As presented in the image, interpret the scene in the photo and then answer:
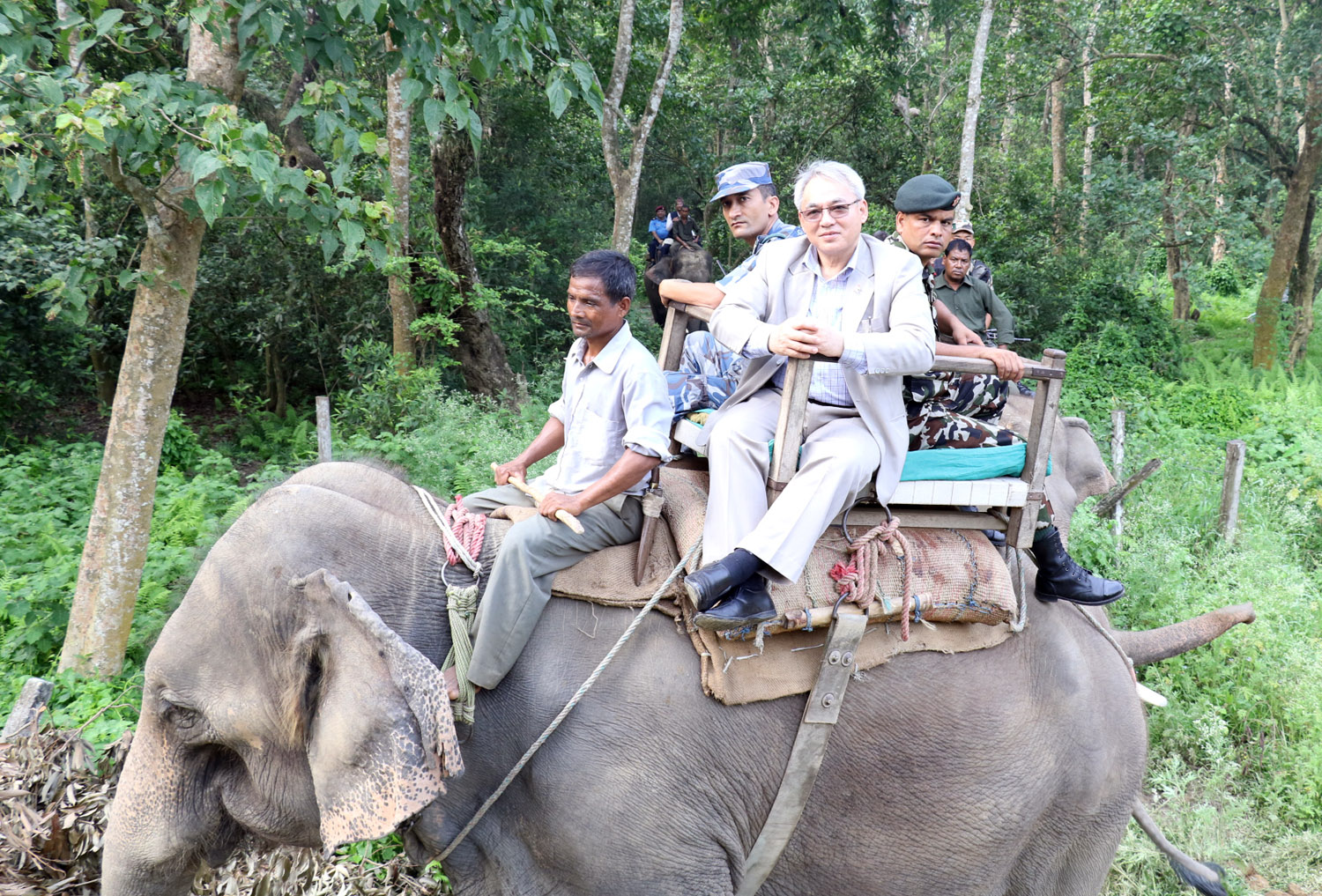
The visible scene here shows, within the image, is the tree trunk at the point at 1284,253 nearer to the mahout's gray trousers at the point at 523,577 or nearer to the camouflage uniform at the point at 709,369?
the camouflage uniform at the point at 709,369

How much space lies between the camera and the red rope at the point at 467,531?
8.05ft

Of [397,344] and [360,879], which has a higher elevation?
[397,344]

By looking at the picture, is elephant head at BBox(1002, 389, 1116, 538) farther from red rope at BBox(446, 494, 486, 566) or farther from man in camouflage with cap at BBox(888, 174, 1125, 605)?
red rope at BBox(446, 494, 486, 566)

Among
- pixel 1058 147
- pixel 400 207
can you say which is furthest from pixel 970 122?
pixel 1058 147

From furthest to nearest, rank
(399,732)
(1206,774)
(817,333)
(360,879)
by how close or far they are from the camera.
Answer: (1206,774)
(360,879)
(817,333)
(399,732)

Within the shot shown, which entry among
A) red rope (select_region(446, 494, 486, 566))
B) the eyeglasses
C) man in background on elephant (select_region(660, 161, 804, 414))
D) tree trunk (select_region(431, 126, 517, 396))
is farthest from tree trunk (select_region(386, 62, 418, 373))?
the eyeglasses

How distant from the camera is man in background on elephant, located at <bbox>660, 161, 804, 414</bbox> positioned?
10.6 ft

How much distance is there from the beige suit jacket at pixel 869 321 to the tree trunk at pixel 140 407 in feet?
9.59

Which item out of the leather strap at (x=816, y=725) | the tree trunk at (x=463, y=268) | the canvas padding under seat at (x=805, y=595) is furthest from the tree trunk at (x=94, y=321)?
the leather strap at (x=816, y=725)

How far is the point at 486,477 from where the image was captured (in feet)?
22.5

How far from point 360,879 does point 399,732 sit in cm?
186

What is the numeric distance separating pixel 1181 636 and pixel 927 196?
6.09 ft

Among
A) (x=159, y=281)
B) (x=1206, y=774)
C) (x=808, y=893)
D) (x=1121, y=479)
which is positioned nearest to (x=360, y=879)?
(x=808, y=893)

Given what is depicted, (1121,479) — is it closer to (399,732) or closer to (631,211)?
(631,211)
